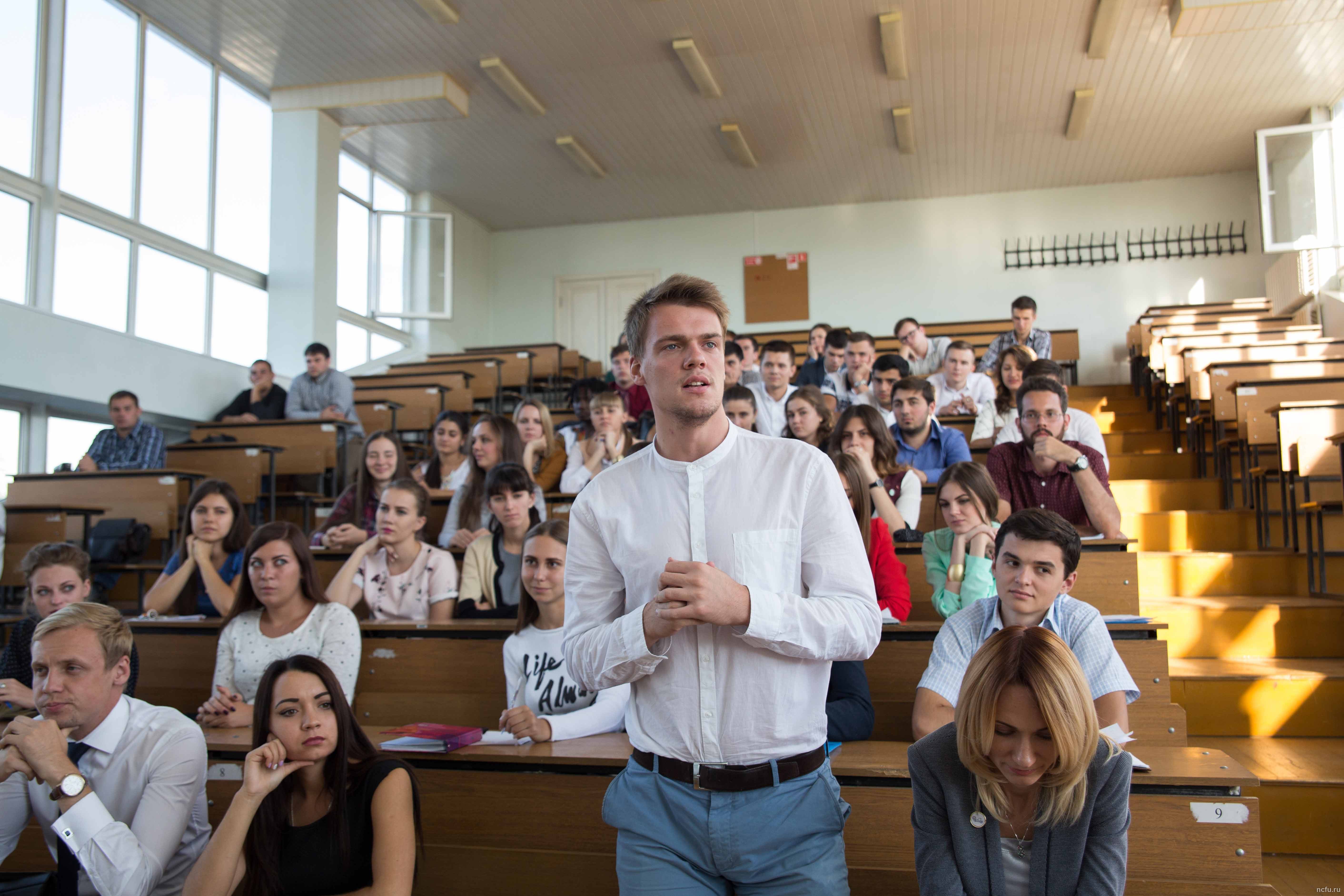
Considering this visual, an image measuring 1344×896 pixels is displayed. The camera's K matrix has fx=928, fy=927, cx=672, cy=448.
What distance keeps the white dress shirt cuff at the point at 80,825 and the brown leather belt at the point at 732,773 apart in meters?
1.12

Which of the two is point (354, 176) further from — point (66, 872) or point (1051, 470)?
point (66, 872)

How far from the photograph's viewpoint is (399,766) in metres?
1.76

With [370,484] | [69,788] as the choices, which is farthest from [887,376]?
[69,788]

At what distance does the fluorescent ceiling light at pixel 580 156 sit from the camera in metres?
8.93

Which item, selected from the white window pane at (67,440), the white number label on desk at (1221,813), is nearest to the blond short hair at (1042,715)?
the white number label on desk at (1221,813)

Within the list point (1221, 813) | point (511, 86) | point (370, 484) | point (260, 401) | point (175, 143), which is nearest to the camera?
point (1221, 813)

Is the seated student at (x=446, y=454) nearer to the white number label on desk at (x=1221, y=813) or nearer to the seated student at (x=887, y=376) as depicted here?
the seated student at (x=887, y=376)

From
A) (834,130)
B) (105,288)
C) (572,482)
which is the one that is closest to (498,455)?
(572,482)

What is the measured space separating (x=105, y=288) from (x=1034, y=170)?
8843mm

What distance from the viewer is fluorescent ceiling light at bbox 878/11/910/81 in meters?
6.74

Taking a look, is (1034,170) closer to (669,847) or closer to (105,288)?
(105,288)

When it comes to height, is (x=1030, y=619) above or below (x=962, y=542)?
below

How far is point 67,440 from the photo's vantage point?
21.1ft

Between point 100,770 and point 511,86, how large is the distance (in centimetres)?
685
